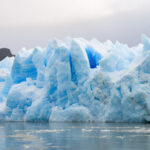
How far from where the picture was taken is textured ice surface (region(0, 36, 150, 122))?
78.7ft

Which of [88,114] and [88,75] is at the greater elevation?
[88,75]

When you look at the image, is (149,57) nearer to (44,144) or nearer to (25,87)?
(25,87)

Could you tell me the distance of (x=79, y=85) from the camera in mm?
27891

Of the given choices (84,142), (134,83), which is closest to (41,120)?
(134,83)

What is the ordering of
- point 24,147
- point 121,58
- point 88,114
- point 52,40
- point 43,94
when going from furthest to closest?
1. point 52,40
2. point 43,94
3. point 121,58
4. point 88,114
5. point 24,147

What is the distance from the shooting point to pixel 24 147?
1110cm

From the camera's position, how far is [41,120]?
29.4 meters

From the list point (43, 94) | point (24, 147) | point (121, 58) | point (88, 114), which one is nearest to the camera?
point (24, 147)

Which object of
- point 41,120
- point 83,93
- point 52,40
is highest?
point 52,40

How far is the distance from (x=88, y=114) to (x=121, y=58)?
5197 millimetres

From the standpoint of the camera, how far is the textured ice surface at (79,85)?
24000mm

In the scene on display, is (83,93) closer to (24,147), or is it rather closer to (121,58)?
(121,58)

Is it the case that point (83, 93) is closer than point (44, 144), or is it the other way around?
point (44, 144)

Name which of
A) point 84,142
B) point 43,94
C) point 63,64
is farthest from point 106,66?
point 84,142
